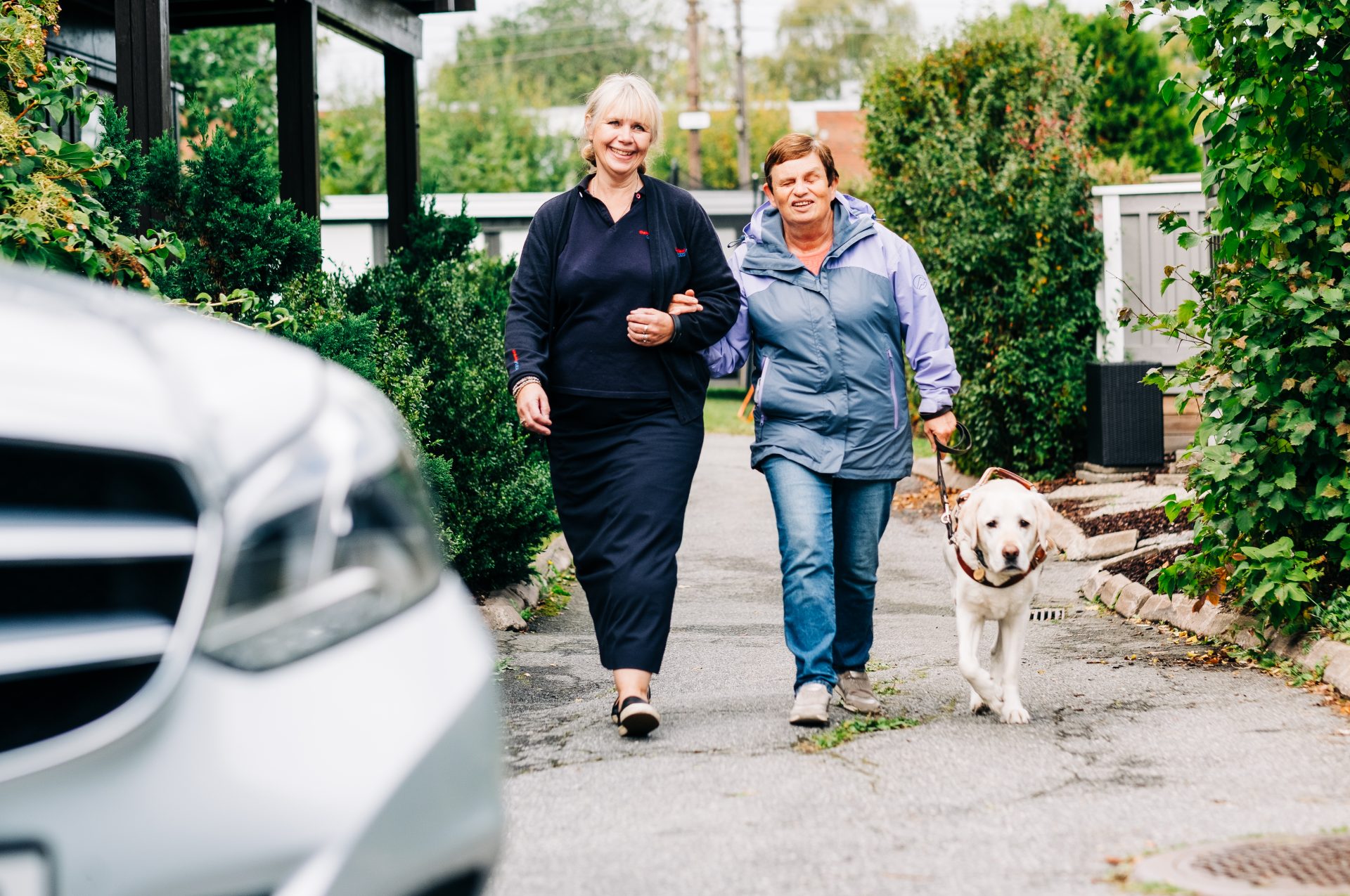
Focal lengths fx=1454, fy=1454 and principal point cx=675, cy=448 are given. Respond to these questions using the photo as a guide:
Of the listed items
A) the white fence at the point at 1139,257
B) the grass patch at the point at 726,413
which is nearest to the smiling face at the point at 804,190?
the white fence at the point at 1139,257

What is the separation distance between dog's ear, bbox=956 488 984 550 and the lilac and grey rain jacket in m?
0.25

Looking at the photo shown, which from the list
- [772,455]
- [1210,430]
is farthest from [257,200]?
[1210,430]

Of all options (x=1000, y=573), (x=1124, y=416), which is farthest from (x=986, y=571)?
(x=1124, y=416)

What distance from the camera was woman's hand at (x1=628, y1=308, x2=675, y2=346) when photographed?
15.6ft

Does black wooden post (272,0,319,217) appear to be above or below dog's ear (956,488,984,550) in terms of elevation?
above

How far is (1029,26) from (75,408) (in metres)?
14.1

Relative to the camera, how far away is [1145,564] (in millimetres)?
7887

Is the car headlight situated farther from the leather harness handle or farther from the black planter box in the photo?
the black planter box

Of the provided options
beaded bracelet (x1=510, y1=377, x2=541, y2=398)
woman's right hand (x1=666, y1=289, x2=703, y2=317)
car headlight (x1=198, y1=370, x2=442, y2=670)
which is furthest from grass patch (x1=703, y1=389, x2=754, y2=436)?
car headlight (x1=198, y1=370, x2=442, y2=670)

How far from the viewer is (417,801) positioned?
1843mm

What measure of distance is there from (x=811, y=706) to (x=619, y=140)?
1.99 m

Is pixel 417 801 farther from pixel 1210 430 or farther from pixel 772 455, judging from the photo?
pixel 1210 430

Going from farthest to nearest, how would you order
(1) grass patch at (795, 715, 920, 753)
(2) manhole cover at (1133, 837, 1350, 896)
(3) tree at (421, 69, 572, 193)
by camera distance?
(3) tree at (421, 69, 572, 193), (1) grass patch at (795, 715, 920, 753), (2) manhole cover at (1133, 837, 1350, 896)

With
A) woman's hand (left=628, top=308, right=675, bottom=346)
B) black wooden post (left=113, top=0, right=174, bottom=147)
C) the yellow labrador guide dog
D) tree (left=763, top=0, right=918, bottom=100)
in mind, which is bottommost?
the yellow labrador guide dog
